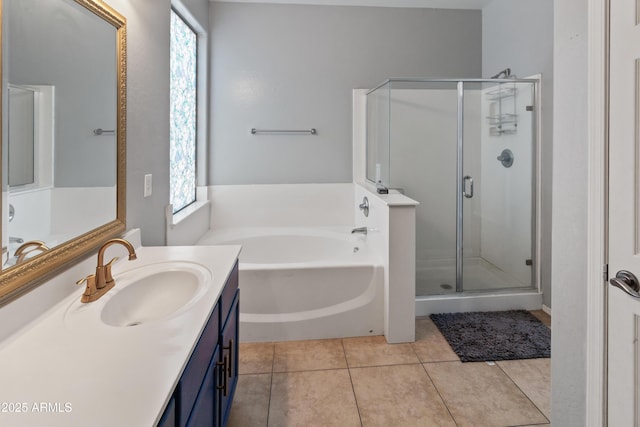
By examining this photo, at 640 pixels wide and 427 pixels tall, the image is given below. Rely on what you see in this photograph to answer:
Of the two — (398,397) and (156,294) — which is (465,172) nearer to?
(398,397)

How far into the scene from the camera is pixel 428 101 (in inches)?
127

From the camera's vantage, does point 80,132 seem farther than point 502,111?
No

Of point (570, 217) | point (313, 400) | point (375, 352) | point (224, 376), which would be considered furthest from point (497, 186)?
point (224, 376)

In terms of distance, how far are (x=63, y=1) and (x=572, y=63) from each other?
1.71m

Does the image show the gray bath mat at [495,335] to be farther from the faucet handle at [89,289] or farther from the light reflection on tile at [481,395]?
the faucet handle at [89,289]

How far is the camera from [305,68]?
3453 mm

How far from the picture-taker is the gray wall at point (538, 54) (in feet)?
9.09

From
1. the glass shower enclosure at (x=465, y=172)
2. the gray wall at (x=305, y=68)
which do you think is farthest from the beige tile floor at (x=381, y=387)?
the gray wall at (x=305, y=68)

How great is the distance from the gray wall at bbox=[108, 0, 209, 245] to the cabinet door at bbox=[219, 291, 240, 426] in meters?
0.66

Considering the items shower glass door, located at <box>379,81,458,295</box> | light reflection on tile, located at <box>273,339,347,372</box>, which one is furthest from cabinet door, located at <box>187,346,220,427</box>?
shower glass door, located at <box>379,81,458,295</box>

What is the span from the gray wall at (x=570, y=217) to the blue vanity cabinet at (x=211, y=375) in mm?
1222

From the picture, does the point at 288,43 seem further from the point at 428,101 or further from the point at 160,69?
the point at 160,69

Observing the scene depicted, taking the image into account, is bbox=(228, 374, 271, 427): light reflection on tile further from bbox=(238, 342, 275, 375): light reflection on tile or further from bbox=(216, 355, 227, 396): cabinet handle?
bbox=(216, 355, 227, 396): cabinet handle

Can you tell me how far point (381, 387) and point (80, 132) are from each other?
5.92 feet
